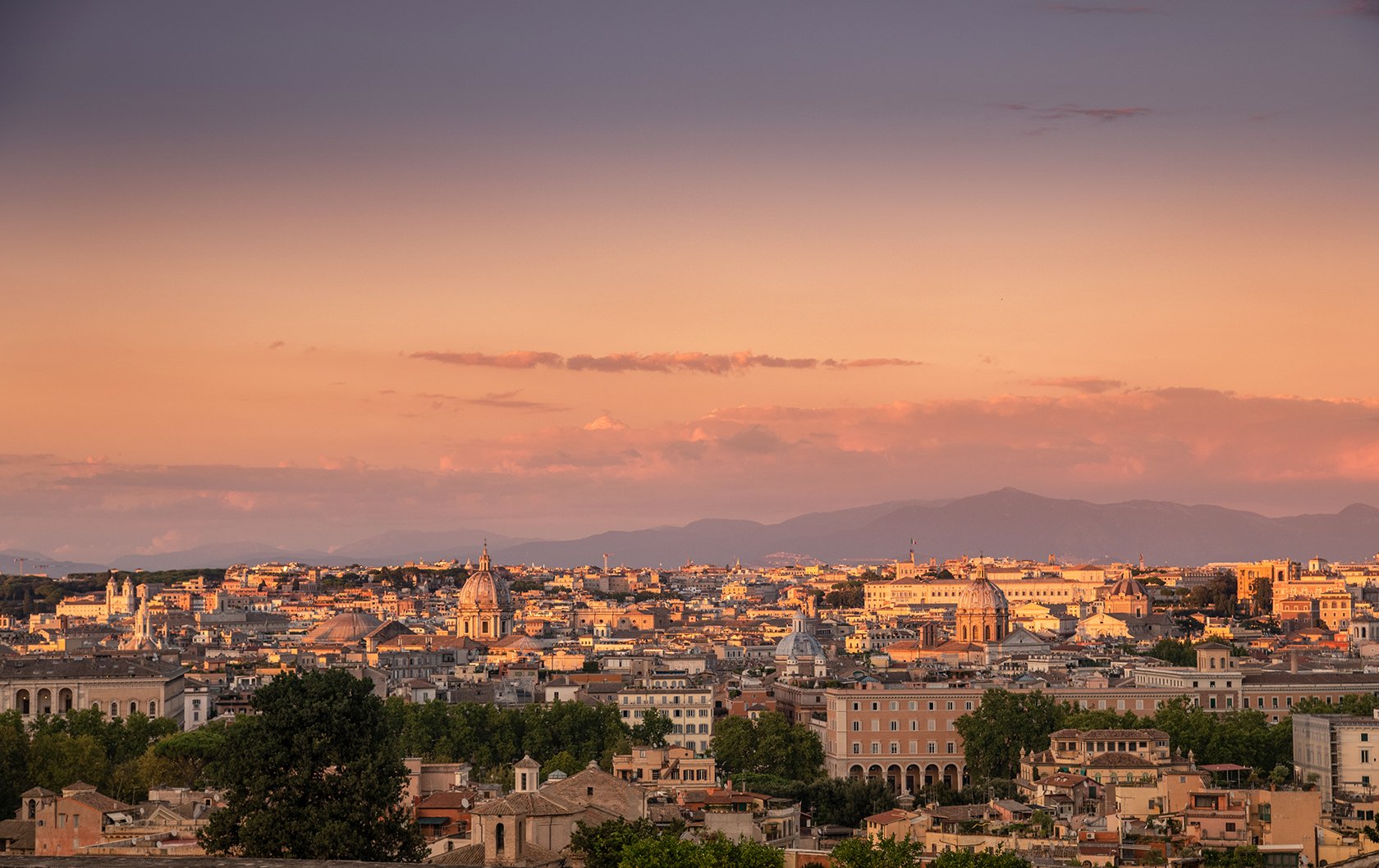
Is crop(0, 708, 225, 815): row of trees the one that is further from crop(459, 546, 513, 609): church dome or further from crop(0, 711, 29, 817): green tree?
crop(459, 546, 513, 609): church dome

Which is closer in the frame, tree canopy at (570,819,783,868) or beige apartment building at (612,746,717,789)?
tree canopy at (570,819,783,868)

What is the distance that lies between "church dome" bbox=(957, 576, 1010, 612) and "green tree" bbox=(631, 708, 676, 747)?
43.8 m

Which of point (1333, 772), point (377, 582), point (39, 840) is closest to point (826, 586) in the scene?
point (377, 582)

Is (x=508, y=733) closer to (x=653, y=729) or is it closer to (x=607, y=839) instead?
(x=653, y=729)

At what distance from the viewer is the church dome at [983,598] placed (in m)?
100

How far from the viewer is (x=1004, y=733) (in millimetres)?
53750

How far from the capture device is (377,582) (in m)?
169

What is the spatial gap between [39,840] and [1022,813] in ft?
48.1

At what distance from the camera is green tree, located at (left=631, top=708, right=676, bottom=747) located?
54281 mm

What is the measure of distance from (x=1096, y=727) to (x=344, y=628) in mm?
59363

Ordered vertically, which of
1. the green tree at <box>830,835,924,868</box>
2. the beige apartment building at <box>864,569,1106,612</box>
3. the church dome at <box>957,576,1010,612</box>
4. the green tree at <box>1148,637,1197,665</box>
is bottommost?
the green tree at <box>830,835,924,868</box>

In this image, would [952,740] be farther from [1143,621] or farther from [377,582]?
[377,582]

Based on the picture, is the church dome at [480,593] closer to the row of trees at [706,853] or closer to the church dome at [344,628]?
the church dome at [344,628]

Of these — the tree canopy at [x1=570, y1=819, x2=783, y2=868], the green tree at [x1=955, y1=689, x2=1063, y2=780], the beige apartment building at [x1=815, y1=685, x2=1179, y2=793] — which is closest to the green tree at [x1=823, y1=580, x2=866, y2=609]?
the beige apartment building at [x1=815, y1=685, x2=1179, y2=793]
